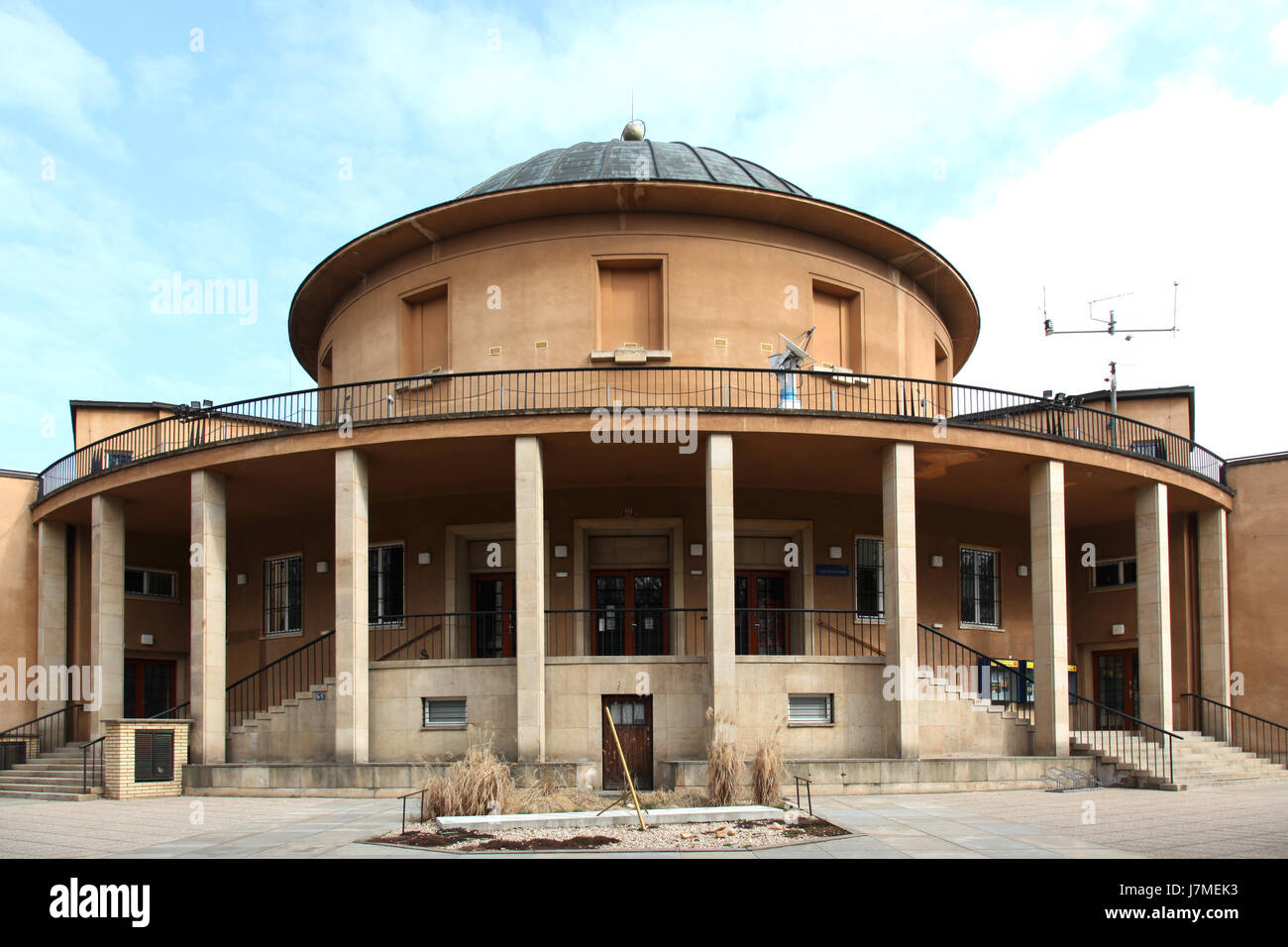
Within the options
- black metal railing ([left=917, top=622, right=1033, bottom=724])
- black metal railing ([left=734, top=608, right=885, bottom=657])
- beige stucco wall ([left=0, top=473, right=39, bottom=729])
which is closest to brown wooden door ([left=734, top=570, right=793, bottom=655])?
black metal railing ([left=734, top=608, right=885, bottom=657])

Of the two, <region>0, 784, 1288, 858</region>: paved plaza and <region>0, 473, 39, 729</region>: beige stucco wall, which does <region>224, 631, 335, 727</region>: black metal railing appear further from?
<region>0, 784, 1288, 858</region>: paved plaza

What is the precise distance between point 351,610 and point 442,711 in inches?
89.3

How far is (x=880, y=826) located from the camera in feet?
41.8

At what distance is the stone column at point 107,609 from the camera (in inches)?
846

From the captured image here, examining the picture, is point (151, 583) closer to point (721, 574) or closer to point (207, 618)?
point (207, 618)

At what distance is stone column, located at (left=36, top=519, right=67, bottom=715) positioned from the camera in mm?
23609

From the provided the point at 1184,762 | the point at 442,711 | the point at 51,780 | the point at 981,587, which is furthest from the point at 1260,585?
the point at 51,780

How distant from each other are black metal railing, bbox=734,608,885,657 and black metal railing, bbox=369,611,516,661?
4525 millimetres

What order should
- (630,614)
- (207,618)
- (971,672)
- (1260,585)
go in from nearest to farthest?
(207,618) < (630,614) < (971,672) < (1260,585)

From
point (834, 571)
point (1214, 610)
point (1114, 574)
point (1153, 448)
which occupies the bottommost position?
point (1214, 610)

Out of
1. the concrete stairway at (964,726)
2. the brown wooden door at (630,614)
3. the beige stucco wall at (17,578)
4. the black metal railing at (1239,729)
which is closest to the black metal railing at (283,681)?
the beige stucco wall at (17,578)

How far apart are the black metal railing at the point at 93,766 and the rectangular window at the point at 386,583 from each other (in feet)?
17.4

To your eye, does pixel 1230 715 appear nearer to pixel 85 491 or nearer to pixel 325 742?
pixel 325 742

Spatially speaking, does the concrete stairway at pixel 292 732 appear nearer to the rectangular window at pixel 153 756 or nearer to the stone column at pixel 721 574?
the rectangular window at pixel 153 756
